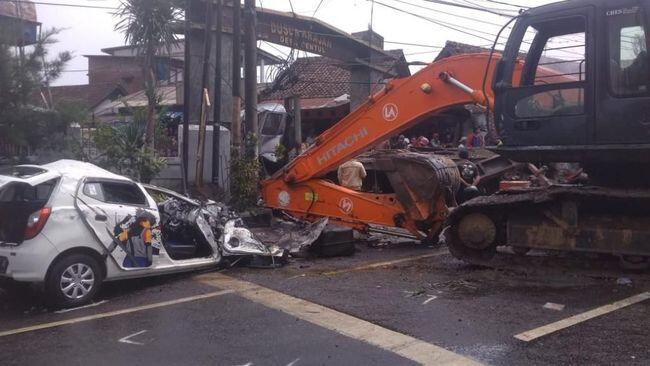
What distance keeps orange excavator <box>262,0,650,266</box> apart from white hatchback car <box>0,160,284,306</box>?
162 inches

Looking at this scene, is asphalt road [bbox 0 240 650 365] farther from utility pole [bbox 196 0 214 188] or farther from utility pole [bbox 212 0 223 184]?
utility pole [bbox 212 0 223 184]

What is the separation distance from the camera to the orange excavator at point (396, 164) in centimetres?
945

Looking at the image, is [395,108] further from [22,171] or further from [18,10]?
[18,10]

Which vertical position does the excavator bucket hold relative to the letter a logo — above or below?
below

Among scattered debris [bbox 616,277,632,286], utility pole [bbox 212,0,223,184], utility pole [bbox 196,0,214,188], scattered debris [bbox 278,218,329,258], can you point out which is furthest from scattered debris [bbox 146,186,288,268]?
scattered debris [bbox 616,277,632,286]

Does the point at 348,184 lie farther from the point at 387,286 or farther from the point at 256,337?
the point at 256,337

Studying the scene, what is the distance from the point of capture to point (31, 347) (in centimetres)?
579

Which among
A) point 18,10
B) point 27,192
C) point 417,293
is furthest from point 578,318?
point 18,10

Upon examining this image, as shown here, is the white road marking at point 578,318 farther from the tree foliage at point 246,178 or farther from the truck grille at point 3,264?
the tree foliage at point 246,178

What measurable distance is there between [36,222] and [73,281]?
790mm

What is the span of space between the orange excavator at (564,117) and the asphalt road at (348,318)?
0.51 m

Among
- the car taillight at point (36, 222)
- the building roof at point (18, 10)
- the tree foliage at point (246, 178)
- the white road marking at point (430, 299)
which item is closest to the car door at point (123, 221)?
the car taillight at point (36, 222)

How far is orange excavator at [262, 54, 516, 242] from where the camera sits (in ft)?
31.0

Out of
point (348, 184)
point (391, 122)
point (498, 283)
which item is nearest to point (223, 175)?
point (348, 184)
